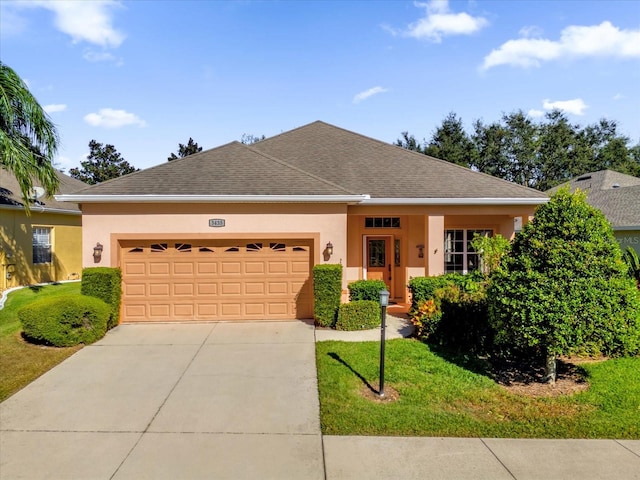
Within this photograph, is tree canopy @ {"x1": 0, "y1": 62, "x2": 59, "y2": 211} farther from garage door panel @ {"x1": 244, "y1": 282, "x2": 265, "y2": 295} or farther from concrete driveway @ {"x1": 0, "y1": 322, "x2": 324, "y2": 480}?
garage door panel @ {"x1": 244, "y1": 282, "x2": 265, "y2": 295}

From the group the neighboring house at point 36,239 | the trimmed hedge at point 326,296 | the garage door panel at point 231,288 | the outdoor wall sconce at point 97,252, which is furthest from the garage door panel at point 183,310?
the neighboring house at point 36,239

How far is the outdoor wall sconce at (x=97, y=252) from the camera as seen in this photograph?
9.53 metres

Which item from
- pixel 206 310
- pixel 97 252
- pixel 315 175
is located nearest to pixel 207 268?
pixel 206 310

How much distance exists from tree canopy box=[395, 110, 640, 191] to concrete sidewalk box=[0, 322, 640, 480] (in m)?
32.0

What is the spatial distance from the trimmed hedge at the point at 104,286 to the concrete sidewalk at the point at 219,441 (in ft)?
8.09

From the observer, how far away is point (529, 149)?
33.5 m

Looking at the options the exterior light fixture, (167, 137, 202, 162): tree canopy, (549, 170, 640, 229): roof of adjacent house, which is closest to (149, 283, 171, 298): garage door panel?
the exterior light fixture

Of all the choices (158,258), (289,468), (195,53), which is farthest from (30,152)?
(289,468)

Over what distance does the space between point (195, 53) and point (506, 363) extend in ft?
43.5

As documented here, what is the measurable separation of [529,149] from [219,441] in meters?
37.1

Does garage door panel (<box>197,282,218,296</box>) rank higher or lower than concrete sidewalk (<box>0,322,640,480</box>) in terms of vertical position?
higher

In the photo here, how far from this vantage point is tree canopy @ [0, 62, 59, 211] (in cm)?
1019

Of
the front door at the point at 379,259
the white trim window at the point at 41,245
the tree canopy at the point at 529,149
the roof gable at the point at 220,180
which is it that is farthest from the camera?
the tree canopy at the point at 529,149

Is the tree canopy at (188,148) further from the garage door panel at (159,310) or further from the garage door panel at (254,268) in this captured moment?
the garage door panel at (254,268)
